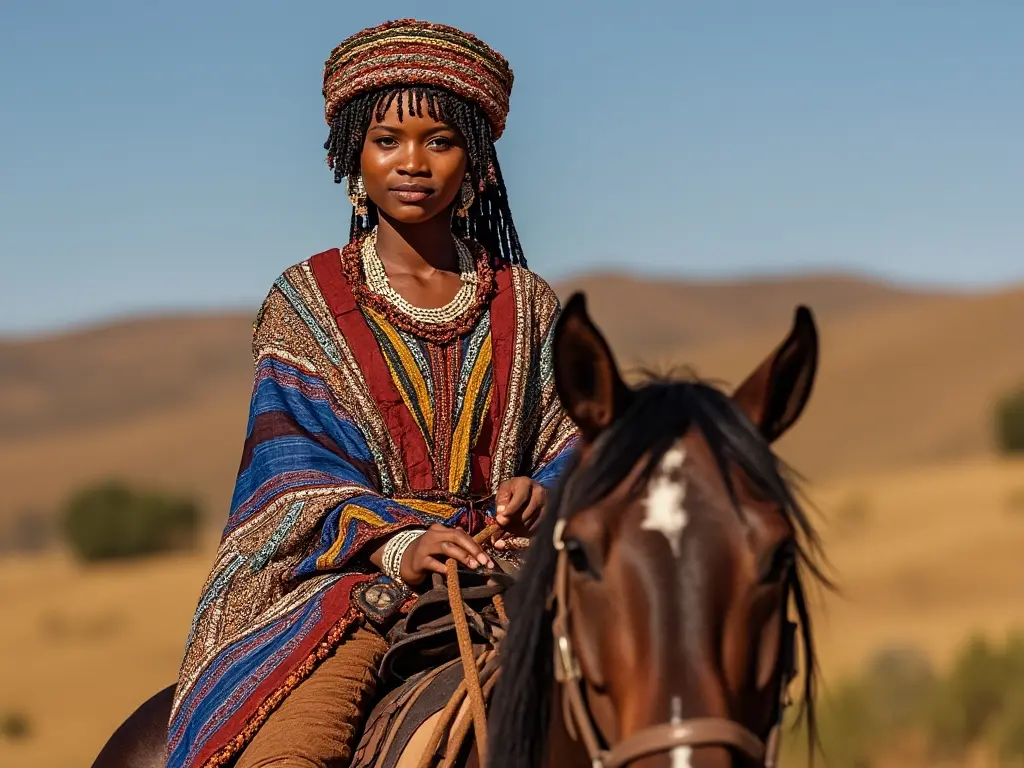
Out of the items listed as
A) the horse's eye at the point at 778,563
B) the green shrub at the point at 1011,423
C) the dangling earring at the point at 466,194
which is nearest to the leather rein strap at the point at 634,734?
the horse's eye at the point at 778,563

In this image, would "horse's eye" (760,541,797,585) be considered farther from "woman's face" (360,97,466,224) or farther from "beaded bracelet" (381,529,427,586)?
"woman's face" (360,97,466,224)

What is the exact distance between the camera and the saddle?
3.92 meters

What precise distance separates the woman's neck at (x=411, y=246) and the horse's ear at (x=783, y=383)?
2113 mm

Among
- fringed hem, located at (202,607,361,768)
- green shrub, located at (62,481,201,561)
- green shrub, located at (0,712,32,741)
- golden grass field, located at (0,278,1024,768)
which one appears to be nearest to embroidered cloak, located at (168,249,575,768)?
fringed hem, located at (202,607,361,768)

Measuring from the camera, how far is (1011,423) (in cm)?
4375

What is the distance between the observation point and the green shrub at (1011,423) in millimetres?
43344

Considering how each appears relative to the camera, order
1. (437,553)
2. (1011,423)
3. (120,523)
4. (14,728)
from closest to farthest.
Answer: (437,553), (14,728), (120,523), (1011,423)

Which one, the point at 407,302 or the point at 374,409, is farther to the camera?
the point at 407,302

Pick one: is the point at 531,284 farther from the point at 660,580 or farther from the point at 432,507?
the point at 660,580

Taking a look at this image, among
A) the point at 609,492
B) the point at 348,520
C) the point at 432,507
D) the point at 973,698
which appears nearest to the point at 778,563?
the point at 609,492

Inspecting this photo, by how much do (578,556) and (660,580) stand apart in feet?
0.64

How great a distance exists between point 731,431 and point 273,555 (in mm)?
2032

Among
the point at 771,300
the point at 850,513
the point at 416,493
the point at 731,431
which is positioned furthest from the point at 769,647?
the point at 771,300

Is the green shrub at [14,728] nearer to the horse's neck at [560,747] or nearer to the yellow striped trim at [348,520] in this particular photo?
the yellow striped trim at [348,520]
